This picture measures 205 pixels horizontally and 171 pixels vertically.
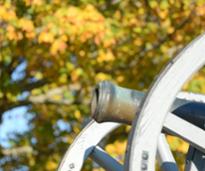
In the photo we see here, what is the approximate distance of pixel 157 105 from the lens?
3000 mm

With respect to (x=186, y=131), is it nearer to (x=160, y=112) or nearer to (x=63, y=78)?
(x=160, y=112)

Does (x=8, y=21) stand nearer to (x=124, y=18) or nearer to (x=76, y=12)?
(x=76, y=12)

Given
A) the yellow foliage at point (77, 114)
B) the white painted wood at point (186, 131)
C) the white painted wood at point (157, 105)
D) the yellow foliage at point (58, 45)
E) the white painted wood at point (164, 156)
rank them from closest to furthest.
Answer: the white painted wood at point (157, 105), the white painted wood at point (186, 131), the white painted wood at point (164, 156), the yellow foliage at point (58, 45), the yellow foliage at point (77, 114)

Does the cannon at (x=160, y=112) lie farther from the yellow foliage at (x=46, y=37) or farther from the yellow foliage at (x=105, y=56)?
the yellow foliage at (x=105, y=56)

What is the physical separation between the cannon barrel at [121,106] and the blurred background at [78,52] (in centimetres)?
498

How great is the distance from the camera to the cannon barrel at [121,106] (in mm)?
3321

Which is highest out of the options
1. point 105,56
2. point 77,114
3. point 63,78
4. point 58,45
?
point 58,45

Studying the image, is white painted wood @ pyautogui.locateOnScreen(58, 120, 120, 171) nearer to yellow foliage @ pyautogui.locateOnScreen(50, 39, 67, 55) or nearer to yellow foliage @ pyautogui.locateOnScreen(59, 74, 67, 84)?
yellow foliage @ pyautogui.locateOnScreen(50, 39, 67, 55)

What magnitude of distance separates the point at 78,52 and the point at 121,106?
5.87 m

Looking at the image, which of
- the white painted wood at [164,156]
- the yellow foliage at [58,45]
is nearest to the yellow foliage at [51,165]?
the yellow foliage at [58,45]

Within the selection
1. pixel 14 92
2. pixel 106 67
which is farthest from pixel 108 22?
pixel 14 92

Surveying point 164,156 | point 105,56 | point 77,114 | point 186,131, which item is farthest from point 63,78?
point 186,131

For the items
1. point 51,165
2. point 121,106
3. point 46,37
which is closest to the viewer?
point 121,106

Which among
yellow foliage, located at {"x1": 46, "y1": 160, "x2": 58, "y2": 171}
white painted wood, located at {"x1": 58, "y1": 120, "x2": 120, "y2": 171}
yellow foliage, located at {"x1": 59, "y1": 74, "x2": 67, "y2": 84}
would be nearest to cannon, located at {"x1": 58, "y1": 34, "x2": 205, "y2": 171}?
white painted wood, located at {"x1": 58, "y1": 120, "x2": 120, "y2": 171}
